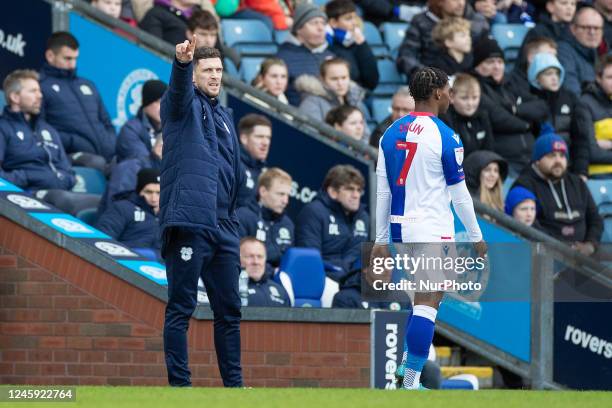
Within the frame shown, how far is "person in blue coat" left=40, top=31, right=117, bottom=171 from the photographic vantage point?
13812mm

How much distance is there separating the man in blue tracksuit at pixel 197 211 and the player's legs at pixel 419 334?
102cm

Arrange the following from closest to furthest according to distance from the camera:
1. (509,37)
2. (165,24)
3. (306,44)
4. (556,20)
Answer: (165,24) < (306,44) < (509,37) < (556,20)

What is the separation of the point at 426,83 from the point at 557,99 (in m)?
7.46

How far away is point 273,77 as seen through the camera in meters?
14.8

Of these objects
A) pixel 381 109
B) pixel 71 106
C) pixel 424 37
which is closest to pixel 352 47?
pixel 381 109

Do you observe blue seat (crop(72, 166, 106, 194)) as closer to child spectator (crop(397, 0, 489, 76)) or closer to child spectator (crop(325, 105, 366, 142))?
child spectator (crop(325, 105, 366, 142))

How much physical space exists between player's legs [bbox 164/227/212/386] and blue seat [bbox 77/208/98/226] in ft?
11.1

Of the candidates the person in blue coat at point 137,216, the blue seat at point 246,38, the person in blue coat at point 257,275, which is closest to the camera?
the person in blue coat at point 257,275

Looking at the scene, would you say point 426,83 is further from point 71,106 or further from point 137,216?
point 71,106

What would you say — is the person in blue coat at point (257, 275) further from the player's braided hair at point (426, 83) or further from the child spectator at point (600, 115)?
the child spectator at point (600, 115)

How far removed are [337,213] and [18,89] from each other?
8.81 feet

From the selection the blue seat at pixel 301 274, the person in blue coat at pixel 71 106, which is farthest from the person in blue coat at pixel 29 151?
the blue seat at pixel 301 274

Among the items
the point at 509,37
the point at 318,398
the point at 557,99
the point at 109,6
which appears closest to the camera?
the point at 318,398

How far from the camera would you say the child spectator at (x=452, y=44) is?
16.7 m
